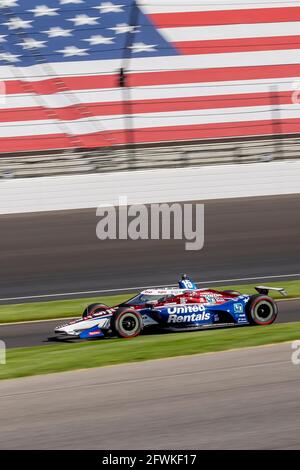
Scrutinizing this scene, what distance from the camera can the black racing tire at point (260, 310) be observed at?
31.4ft

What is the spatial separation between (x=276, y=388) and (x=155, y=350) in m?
1.84

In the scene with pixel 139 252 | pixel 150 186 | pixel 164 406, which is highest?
pixel 150 186

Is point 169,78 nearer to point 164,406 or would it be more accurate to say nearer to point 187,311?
point 187,311

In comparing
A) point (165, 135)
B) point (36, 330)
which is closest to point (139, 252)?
point (36, 330)

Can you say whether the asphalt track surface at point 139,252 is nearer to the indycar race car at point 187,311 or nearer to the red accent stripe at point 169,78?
the indycar race car at point 187,311

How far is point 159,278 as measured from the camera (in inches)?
531

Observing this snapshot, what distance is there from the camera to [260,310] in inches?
380

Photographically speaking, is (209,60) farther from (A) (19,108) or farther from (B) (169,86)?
(A) (19,108)

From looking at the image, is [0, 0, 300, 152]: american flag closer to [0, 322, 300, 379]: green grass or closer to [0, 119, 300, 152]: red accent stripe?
[0, 119, 300, 152]: red accent stripe

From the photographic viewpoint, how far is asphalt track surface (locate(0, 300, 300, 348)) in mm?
9695

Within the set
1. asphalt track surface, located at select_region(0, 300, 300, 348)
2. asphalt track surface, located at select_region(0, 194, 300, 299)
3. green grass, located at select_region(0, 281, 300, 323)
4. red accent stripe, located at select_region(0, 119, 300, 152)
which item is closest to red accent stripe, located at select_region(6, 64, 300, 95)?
red accent stripe, located at select_region(0, 119, 300, 152)

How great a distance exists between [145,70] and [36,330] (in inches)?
508

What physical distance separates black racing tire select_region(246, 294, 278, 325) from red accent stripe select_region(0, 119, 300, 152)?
1144 cm
